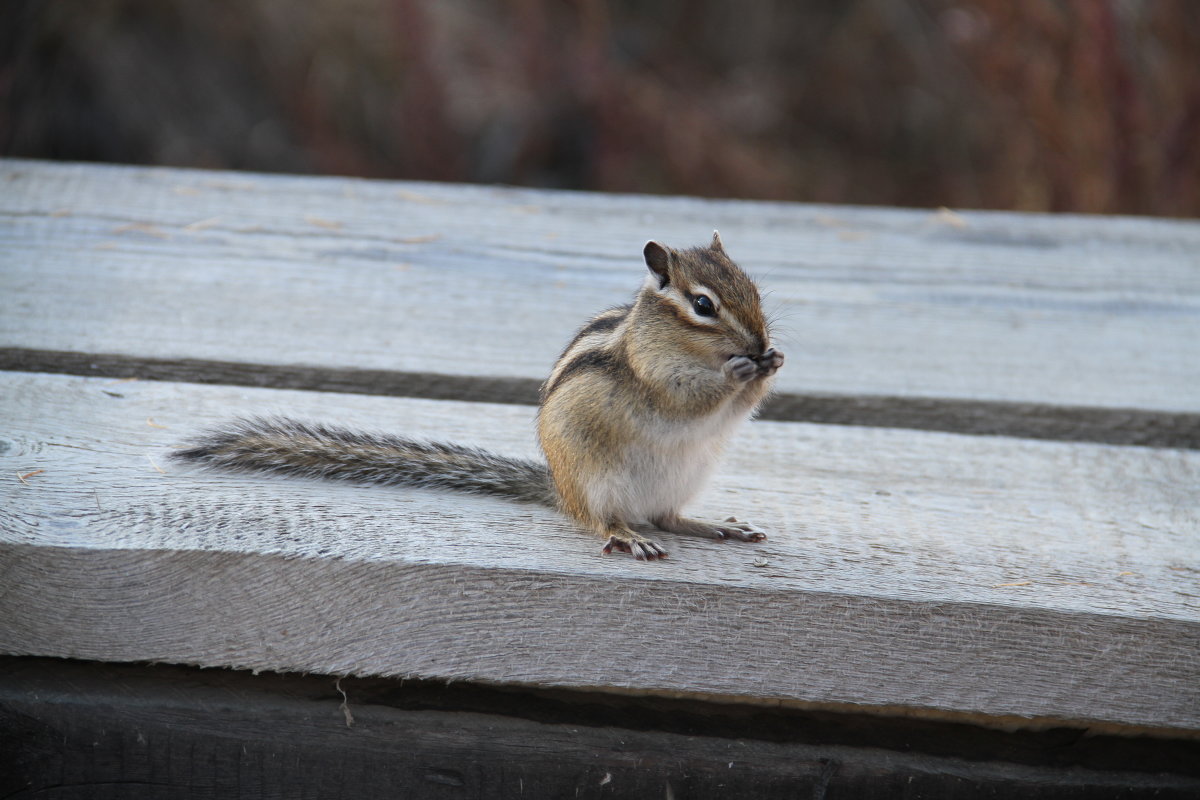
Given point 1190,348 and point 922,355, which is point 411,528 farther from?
point 1190,348

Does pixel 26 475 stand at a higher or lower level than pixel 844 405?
lower

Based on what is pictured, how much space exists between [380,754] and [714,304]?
2.81 feet

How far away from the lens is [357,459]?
177 cm

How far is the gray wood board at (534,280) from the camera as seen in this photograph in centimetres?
222

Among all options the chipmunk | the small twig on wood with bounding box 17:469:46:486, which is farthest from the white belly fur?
the small twig on wood with bounding box 17:469:46:486

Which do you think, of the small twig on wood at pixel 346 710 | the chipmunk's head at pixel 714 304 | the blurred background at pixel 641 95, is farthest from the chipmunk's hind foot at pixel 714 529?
the blurred background at pixel 641 95

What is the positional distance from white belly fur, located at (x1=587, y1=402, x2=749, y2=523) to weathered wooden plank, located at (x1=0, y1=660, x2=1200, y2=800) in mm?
356

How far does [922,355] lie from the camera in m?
2.33

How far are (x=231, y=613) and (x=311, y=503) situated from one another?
232 millimetres

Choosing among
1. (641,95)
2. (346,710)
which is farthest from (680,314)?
(641,95)

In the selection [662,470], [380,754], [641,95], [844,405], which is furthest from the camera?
[641,95]

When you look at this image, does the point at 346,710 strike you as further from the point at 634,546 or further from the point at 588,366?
the point at 588,366

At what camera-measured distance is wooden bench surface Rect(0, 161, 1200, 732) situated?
143cm

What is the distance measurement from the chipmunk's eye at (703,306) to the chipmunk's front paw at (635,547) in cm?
45
